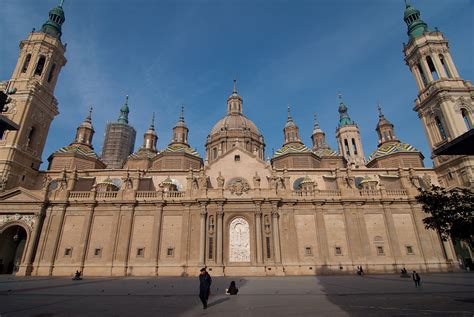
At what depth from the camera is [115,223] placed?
99.0 ft

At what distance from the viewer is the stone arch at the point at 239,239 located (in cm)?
2886

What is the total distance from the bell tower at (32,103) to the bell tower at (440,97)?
56.7m

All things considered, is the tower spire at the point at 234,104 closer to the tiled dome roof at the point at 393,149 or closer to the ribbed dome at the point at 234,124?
the ribbed dome at the point at 234,124

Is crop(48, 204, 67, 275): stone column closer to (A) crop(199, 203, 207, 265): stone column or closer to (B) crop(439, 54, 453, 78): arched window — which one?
(A) crop(199, 203, 207, 265): stone column

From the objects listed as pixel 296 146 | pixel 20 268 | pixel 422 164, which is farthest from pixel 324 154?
pixel 20 268

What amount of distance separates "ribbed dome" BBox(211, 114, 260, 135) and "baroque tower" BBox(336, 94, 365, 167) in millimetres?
24427

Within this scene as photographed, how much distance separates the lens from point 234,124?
5428 cm

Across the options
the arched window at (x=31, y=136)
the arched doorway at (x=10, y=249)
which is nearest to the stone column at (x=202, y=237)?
the arched doorway at (x=10, y=249)

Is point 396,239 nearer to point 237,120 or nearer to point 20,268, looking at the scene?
point 237,120

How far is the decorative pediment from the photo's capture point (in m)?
30.1

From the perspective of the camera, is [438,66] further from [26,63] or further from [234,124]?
[26,63]

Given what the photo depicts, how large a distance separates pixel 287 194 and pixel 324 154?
20404mm

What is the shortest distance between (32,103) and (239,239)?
35.0 metres

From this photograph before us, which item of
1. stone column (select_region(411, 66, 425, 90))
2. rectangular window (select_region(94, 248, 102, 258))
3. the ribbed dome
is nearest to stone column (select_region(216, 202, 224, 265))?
rectangular window (select_region(94, 248, 102, 258))
